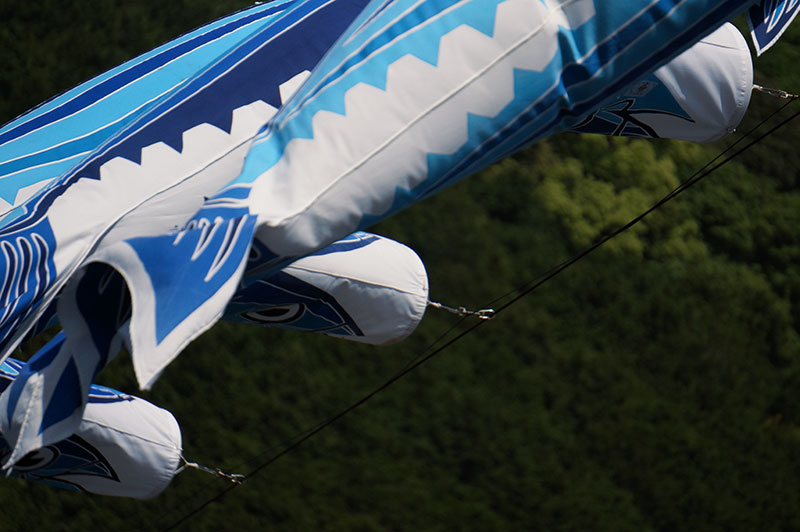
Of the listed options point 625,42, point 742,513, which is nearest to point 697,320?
point 742,513

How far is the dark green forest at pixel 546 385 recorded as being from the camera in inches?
91.7

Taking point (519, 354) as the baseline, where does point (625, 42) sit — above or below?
above

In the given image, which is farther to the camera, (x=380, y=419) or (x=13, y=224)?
(x=380, y=419)

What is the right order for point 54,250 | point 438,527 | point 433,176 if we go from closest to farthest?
point 433,176
point 54,250
point 438,527

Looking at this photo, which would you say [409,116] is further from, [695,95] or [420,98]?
[695,95]

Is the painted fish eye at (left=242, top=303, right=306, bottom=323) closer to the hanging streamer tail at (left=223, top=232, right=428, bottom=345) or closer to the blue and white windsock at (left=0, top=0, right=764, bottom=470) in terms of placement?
the hanging streamer tail at (left=223, top=232, right=428, bottom=345)

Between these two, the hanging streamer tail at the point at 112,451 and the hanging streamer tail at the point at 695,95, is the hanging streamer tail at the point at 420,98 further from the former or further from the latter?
the hanging streamer tail at the point at 112,451

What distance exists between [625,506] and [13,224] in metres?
1.74

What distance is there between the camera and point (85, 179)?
100cm

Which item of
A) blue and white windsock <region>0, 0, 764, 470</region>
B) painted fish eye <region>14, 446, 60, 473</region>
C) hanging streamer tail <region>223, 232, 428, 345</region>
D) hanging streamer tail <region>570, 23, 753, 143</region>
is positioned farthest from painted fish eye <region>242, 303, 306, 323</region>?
blue and white windsock <region>0, 0, 764, 470</region>

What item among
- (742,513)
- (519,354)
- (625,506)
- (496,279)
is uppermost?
(496,279)

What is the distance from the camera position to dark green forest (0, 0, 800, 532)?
2.33 metres

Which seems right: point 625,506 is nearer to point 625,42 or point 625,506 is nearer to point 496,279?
point 496,279

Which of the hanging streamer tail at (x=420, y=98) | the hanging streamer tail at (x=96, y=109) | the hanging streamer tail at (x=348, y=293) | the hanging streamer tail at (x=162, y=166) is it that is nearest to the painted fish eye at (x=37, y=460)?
the hanging streamer tail at (x=348, y=293)
